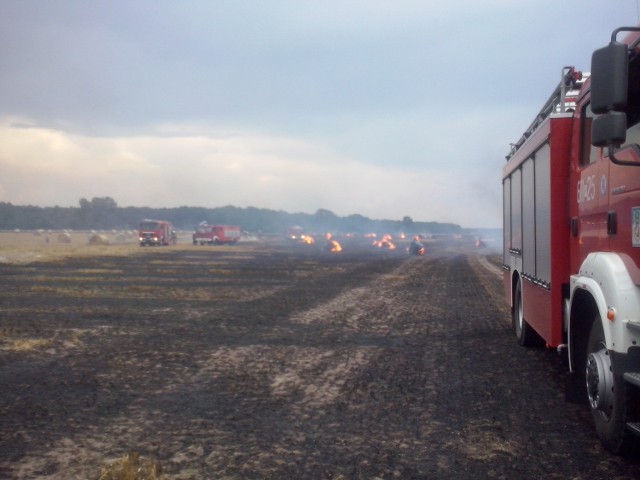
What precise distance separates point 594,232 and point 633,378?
1790 mm

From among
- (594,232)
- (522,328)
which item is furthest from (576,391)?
(522,328)

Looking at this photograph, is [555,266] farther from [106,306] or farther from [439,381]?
[106,306]

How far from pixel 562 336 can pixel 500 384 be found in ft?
3.74

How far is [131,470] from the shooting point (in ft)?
15.9

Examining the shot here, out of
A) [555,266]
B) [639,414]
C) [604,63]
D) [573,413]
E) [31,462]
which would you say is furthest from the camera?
[555,266]

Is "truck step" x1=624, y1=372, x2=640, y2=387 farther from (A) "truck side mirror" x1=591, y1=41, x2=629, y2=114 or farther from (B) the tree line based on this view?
(B) the tree line

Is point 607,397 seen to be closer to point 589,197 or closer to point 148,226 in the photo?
point 589,197

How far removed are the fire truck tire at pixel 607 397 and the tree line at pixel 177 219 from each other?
462 feet

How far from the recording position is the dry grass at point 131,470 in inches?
187

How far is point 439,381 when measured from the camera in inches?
325

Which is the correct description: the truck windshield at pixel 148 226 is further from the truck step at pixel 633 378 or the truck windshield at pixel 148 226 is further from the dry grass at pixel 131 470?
the truck step at pixel 633 378

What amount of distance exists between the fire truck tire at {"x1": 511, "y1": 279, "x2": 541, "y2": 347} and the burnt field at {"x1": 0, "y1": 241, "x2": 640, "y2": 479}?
0.23 m

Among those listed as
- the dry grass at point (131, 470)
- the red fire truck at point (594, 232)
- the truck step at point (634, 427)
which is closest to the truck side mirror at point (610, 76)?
the red fire truck at point (594, 232)

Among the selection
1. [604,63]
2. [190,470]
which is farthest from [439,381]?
[604,63]
